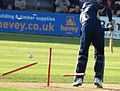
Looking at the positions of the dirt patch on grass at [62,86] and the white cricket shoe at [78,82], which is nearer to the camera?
the dirt patch on grass at [62,86]

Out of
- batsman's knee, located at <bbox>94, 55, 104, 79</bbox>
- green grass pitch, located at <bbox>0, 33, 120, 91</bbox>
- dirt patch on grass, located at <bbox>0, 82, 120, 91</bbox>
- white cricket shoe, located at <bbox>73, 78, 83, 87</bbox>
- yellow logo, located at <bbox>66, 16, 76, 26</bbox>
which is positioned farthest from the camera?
yellow logo, located at <bbox>66, 16, 76, 26</bbox>

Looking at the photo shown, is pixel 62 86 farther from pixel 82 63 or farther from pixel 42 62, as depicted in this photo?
pixel 42 62

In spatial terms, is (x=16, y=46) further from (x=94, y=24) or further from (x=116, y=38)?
(x=94, y=24)

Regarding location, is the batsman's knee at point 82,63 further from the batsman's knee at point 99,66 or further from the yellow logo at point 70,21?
the yellow logo at point 70,21

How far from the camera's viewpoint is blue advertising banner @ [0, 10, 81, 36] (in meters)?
36.1

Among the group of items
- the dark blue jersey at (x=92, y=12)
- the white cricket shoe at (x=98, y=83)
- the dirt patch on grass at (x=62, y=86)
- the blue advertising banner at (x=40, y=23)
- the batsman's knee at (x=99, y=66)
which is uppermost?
the dark blue jersey at (x=92, y=12)

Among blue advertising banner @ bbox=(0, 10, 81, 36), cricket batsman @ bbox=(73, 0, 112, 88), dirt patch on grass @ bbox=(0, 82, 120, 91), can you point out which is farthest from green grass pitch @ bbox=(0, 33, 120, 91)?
blue advertising banner @ bbox=(0, 10, 81, 36)

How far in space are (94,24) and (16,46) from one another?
13.1 meters

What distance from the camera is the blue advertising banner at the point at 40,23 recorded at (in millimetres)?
36125

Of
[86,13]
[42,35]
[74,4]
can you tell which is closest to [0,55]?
[86,13]

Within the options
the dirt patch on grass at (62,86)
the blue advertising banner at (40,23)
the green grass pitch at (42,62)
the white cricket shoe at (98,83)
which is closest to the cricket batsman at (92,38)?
the white cricket shoe at (98,83)

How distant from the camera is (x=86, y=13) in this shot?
528 inches

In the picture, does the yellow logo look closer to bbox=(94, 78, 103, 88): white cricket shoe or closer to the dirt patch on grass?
the dirt patch on grass

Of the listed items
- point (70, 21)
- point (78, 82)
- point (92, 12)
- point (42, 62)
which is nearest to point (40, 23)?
point (70, 21)
